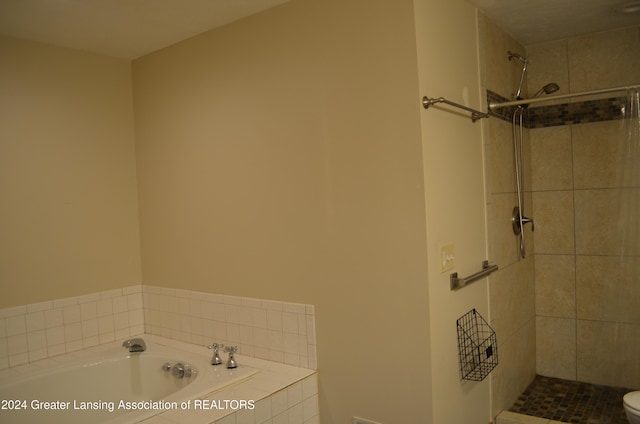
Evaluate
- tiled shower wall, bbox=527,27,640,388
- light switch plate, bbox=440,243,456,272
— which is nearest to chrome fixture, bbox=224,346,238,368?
light switch plate, bbox=440,243,456,272

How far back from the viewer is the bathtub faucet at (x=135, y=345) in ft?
9.29

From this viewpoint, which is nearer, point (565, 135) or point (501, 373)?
point (501, 373)

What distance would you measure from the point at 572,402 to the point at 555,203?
47.8 inches

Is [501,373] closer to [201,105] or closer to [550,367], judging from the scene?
[550,367]

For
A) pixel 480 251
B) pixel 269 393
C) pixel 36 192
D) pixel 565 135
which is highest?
pixel 565 135

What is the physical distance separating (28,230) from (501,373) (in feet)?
9.04

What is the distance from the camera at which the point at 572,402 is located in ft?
9.11

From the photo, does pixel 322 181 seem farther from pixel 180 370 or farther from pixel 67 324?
pixel 67 324

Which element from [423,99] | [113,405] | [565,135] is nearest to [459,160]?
[423,99]

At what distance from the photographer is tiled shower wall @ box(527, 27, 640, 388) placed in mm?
2967

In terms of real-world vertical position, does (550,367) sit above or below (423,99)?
below

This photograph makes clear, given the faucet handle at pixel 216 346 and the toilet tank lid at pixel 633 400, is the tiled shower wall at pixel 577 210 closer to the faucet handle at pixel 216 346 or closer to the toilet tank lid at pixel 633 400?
the toilet tank lid at pixel 633 400

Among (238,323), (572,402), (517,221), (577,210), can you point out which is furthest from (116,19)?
(572,402)

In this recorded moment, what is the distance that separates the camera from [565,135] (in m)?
3.11
